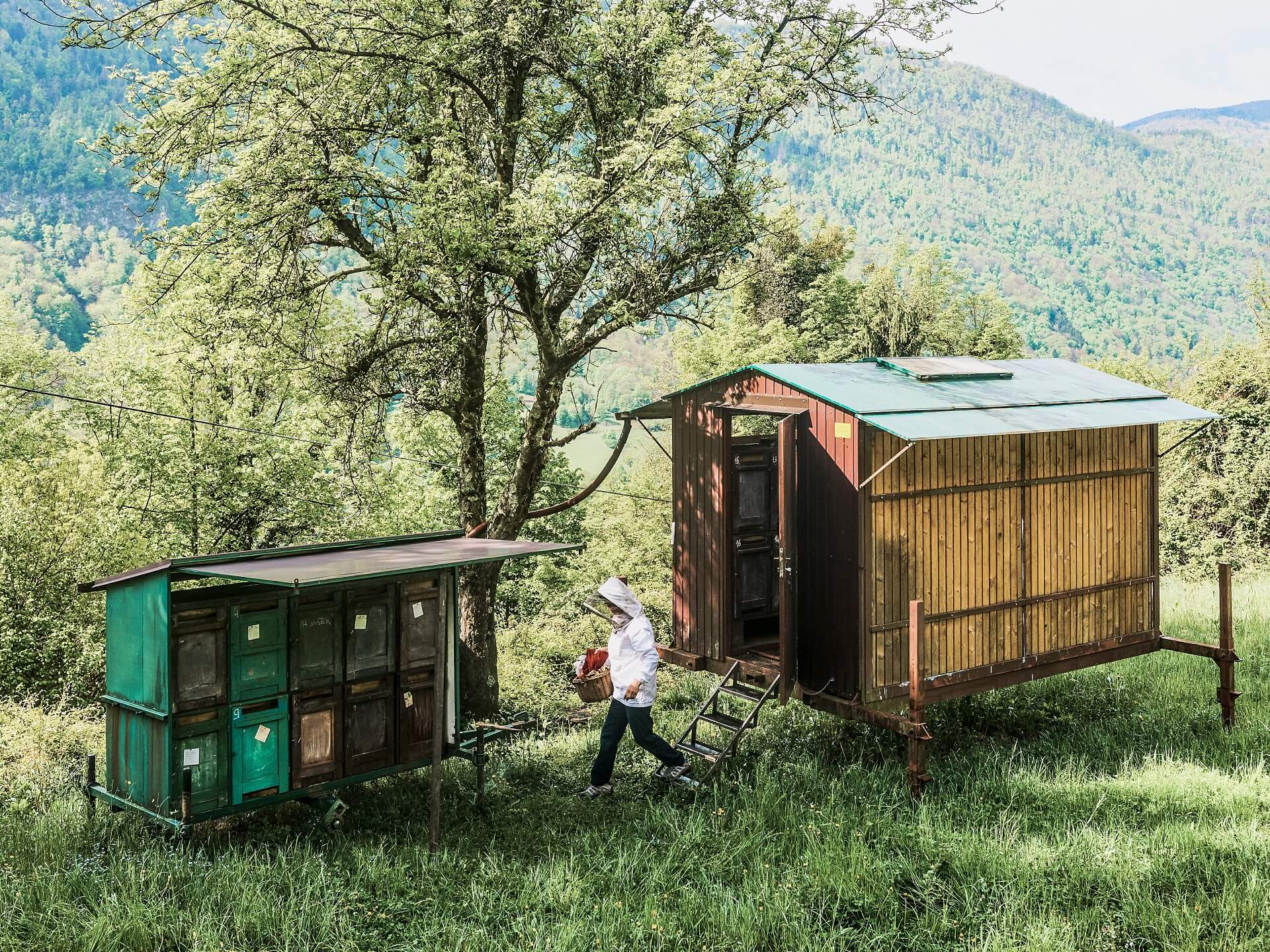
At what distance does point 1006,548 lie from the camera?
36.6 feet

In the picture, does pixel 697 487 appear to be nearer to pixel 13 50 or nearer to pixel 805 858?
pixel 805 858

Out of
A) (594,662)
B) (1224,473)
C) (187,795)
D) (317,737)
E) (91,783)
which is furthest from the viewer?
(1224,473)

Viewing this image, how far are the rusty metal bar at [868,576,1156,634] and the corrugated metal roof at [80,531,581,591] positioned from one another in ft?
11.4

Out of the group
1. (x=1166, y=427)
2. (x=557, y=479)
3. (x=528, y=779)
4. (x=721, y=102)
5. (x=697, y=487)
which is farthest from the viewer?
(x=1166, y=427)

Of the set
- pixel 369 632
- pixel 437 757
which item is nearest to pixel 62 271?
pixel 369 632

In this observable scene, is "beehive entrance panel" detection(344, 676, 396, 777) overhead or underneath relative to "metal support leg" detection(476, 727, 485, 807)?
overhead

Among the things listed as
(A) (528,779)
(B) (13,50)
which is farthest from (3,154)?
(A) (528,779)

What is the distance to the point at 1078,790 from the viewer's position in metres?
9.39

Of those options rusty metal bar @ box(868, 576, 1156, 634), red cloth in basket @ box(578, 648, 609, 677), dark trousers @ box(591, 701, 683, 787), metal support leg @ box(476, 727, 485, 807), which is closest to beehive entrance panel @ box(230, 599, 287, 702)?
metal support leg @ box(476, 727, 485, 807)

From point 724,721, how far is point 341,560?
4365mm

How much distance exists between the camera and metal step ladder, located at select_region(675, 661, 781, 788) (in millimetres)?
10039

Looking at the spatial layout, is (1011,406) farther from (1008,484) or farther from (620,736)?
(620,736)

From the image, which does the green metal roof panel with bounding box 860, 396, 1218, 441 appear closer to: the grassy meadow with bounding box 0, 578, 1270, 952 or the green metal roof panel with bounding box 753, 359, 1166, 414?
the green metal roof panel with bounding box 753, 359, 1166, 414

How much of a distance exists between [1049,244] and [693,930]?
453ft
